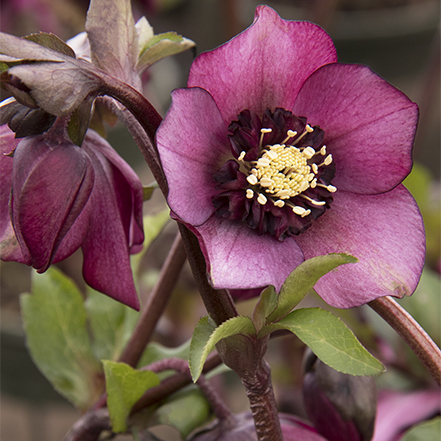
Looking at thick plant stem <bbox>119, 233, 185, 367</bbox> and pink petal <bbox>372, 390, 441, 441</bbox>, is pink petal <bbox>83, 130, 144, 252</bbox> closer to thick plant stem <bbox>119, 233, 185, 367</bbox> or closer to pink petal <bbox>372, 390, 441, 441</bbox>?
thick plant stem <bbox>119, 233, 185, 367</bbox>

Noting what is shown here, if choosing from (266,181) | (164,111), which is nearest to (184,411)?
(266,181)

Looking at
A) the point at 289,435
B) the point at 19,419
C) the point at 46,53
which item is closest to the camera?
the point at 46,53

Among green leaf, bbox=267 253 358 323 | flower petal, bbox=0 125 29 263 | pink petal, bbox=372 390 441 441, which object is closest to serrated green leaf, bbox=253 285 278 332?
green leaf, bbox=267 253 358 323

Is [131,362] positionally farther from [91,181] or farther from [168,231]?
[168,231]

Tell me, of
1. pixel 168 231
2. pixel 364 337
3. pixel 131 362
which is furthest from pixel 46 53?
pixel 168 231

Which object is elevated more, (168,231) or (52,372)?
(52,372)

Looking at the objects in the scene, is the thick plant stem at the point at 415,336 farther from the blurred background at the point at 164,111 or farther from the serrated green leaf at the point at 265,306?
the blurred background at the point at 164,111

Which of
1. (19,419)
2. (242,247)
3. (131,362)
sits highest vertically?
(242,247)
